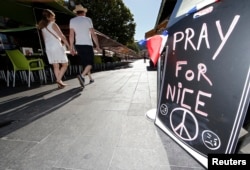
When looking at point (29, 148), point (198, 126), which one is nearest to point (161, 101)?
point (198, 126)

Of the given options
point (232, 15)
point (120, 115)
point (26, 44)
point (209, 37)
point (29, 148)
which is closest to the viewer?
point (232, 15)

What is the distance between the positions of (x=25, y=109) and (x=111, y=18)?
19089mm

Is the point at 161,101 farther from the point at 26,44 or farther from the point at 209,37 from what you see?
the point at 26,44

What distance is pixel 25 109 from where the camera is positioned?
247 cm

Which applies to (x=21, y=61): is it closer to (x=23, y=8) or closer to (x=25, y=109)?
(x=25, y=109)

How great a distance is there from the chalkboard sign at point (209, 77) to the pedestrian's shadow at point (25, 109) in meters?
1.70

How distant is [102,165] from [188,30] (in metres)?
1.16

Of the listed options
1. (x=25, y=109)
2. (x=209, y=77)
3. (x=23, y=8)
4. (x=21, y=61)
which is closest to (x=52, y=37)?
(x=21, y=61)

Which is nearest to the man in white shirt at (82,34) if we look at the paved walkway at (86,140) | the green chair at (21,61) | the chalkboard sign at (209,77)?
the green chair at (21,61)

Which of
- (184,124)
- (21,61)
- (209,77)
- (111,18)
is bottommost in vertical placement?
(184,124)

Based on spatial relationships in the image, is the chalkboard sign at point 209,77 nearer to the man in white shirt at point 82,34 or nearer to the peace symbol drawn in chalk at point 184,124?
the peace symbol drawn in chalk at point 184,124

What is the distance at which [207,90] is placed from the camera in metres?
1.11

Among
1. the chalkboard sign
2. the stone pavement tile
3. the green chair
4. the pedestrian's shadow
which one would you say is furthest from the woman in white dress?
the stone pavement tile

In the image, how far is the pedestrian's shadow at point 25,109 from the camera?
1.94m
